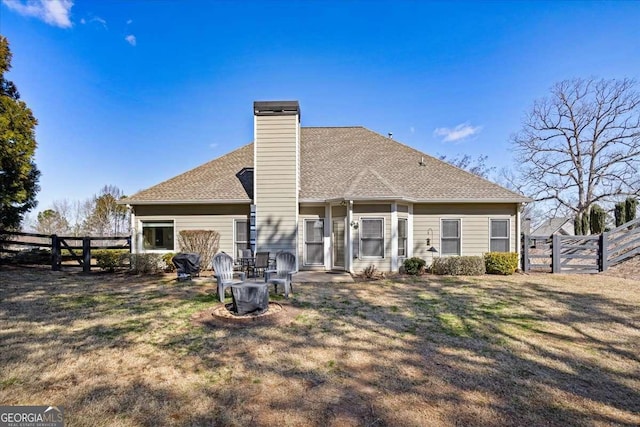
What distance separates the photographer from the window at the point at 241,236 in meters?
11.8

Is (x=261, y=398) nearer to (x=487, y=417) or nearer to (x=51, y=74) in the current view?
(x=487, y=417)

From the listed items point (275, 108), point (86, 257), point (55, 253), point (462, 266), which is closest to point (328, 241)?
point (462, 266)

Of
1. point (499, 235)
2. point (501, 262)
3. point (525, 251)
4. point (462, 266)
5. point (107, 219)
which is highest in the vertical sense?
point (107, 219)

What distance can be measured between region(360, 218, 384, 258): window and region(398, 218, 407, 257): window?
34.9 inches

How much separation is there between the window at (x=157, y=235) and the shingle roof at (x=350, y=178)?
1.07 meters

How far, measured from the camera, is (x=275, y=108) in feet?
36.7

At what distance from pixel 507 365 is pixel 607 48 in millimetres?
14289

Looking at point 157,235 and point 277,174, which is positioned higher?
point 277,174

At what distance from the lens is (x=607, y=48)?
11469 millimetres

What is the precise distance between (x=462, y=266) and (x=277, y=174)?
7.71m

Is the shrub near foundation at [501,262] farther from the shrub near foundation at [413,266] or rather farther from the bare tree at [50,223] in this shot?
the bare tree at [50,223]

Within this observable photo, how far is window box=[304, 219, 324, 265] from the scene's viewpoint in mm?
11625

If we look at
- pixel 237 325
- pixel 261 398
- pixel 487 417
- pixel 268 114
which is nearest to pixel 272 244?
pixel 268 114

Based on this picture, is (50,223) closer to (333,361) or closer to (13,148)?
(13,148)
